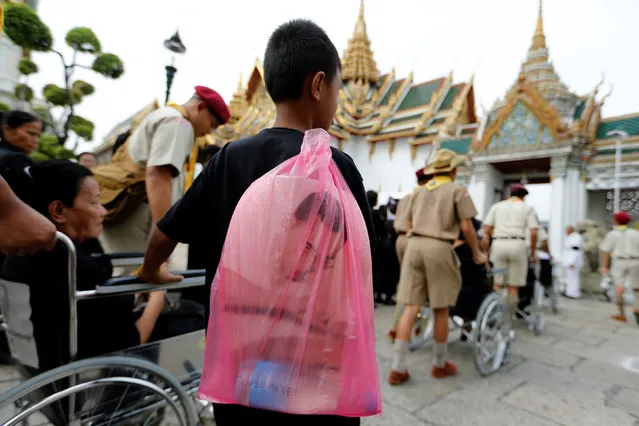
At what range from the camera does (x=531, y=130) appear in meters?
11.6

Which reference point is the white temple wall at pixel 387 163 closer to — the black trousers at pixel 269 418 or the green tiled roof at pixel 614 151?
the green tiled roof at pixel 614 151

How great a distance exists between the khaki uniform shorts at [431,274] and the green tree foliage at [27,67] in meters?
12.3

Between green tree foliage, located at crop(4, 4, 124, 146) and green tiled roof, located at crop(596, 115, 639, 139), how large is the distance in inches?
559

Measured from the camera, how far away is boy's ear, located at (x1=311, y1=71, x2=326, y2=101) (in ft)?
3.16

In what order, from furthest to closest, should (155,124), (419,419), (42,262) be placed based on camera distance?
(419,419) < (155,124) < (42,262)

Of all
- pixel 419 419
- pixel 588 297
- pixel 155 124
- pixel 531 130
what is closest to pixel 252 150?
pixel 155 124

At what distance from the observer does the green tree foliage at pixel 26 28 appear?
7.87 meters

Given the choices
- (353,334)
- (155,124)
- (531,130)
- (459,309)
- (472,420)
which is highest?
(531,130)

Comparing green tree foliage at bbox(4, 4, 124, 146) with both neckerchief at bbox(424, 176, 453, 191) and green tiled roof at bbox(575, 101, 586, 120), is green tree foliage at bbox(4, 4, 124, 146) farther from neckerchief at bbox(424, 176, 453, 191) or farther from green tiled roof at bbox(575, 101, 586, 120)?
green tiled roof at bbox(575, 101, 586, 120)

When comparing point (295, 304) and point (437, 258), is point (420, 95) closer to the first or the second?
point (437, 258)

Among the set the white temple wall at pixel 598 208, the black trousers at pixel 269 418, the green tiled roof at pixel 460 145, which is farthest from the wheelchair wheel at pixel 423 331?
the white temple wall at pixel 598 208

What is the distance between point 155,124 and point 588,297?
10122mm

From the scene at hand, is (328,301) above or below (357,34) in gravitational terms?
below

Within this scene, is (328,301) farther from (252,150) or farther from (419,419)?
(419,419)
